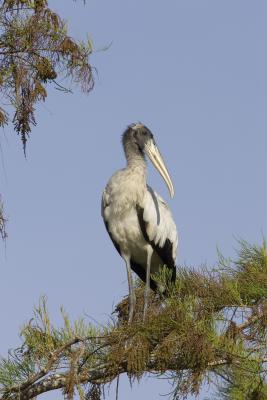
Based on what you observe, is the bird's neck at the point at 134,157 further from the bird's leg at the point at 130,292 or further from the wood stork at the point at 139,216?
the bird's leg at the point at 130,292

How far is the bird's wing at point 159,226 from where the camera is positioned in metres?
8.01

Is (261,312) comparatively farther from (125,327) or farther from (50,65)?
(50,65)

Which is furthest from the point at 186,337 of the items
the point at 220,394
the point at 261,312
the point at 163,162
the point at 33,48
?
the point at 163,162

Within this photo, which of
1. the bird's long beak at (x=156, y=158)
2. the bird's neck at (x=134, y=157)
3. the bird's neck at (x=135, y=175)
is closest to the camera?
the bird's neck at (x=135, y=175)

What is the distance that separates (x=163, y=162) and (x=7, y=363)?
10.1 ft

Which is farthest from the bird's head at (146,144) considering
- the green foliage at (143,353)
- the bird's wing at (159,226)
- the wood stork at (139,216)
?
the green foliage at (143,353)

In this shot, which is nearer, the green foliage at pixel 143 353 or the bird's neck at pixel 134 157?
the green foliage at pixel 143 353

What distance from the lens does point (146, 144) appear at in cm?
839

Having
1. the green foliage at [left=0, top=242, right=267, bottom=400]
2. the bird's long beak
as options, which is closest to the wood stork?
the bird's long beak

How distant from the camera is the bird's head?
836 centimetres

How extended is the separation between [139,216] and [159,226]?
19cm

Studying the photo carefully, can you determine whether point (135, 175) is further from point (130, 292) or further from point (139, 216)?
point (130, 292)

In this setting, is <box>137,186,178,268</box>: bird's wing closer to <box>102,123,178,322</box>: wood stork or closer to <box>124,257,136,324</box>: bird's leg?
<box>102,123,178,322</box>: wood stork

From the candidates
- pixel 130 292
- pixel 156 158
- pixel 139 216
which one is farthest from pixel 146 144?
pixel 130 292
